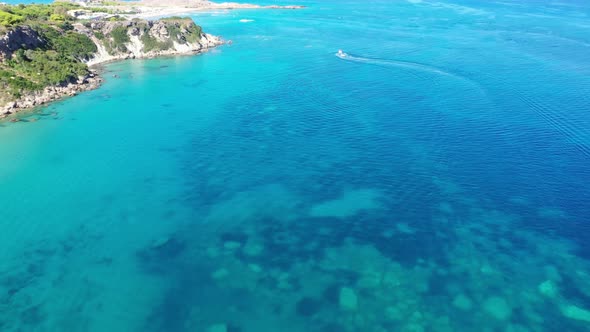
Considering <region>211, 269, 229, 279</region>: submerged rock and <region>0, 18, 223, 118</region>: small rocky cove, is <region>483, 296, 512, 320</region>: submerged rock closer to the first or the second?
<region>211, 269, 229, 279</region>: submerged rock

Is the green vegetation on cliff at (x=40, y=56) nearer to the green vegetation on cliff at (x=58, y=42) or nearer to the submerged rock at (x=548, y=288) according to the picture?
the green vegetation on cliff at (x=58, y=42)

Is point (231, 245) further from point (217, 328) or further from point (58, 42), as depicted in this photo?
point (58, 42)

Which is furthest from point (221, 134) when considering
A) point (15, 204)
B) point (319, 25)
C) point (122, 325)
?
point (319, 25)

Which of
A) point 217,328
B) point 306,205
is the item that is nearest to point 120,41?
point 306,205

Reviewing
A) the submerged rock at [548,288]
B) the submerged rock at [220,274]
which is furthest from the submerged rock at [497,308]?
the submerged rock at [220,274]

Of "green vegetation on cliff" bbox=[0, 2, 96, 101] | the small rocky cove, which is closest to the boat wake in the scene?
the small rocky cove

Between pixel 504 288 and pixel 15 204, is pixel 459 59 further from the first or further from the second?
pixel 15 204

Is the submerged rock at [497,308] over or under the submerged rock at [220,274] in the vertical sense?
under

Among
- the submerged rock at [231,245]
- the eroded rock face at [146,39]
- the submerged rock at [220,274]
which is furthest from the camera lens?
the eroded rock face at [146,39]
